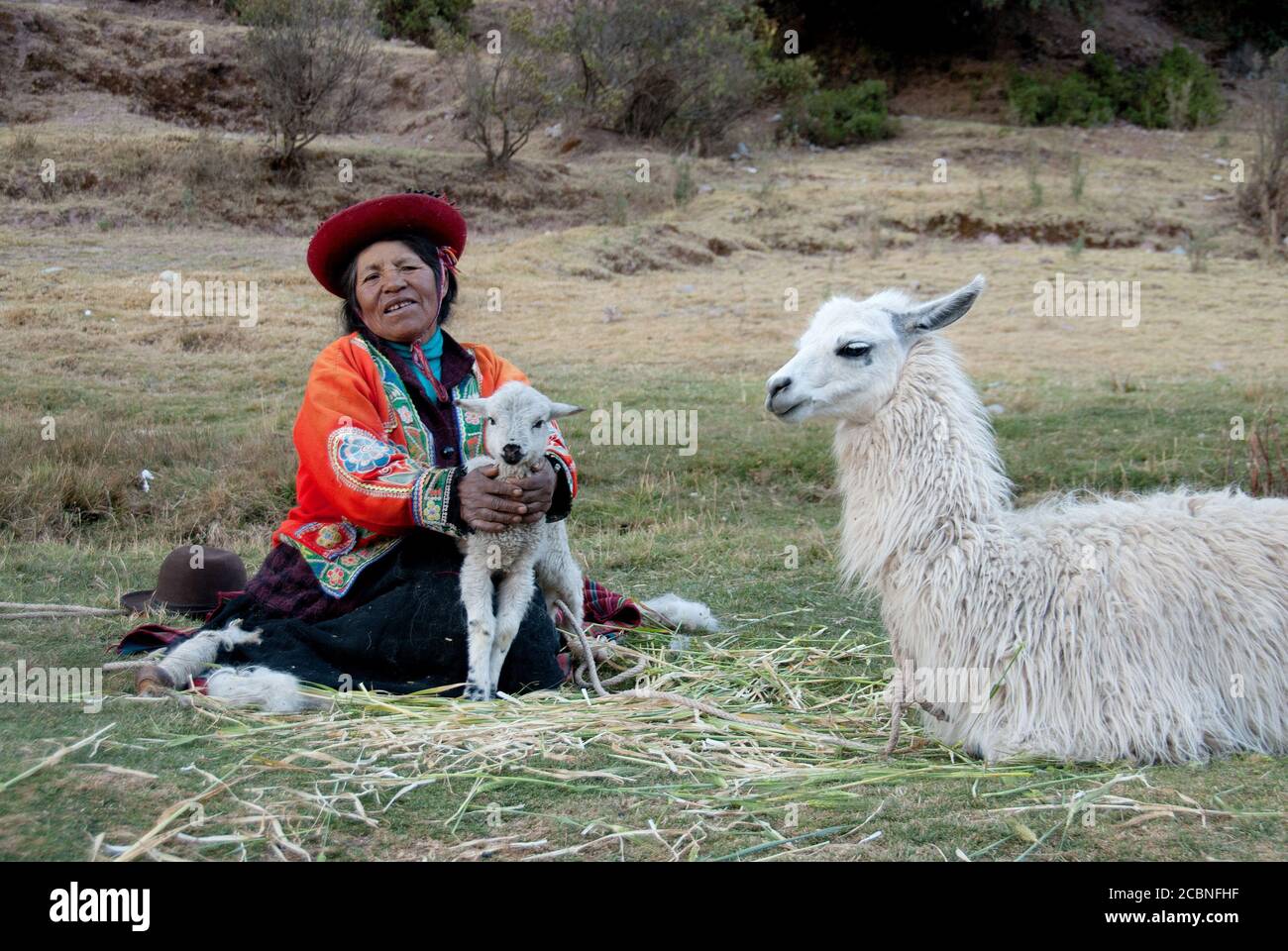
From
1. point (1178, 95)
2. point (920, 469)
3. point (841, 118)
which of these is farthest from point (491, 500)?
point (1178, 95)

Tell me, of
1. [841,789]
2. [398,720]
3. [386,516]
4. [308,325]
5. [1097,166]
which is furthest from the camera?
[1097,166]

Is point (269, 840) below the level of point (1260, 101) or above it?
below

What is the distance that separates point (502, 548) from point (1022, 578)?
4.98 ft

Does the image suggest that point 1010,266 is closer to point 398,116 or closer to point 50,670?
point 398,116

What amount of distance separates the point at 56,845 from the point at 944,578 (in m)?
2.34

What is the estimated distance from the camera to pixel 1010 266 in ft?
45.4

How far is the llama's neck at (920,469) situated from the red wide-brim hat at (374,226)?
151cm

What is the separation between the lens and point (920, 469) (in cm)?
378

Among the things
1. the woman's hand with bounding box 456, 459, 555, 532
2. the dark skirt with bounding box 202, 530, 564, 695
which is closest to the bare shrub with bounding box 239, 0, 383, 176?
the dark skirt with bounding box 202, 530, 564, 695

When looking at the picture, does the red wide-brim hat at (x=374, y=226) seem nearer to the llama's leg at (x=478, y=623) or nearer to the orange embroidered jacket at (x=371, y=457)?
the orange embroidered jacket at (x=371, y=457)

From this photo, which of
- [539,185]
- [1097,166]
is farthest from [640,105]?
[1097,166]

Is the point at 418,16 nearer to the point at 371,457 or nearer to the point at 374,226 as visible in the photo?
the point at 374,226

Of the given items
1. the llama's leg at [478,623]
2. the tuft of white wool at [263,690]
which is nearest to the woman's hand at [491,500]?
the llama's leg at [478,623]

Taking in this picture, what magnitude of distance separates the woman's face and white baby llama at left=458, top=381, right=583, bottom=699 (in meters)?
0.47
